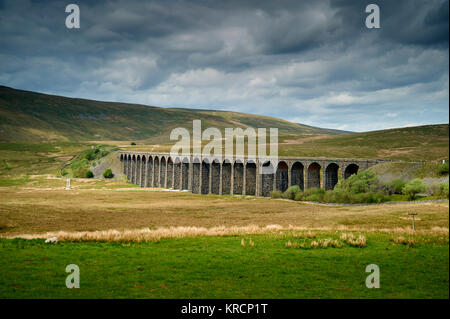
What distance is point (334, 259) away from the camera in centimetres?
Answer: 1812

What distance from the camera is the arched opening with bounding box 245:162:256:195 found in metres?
68.0

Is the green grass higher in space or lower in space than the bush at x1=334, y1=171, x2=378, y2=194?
lower

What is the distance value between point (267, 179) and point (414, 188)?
84.4 feet

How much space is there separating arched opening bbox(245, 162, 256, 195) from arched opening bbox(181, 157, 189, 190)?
1746 centimetres

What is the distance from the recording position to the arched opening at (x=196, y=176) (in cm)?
7450

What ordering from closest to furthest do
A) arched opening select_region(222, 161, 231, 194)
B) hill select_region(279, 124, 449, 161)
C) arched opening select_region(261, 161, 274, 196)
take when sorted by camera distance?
1. arched opening select_region(261, 161, 274, 196)
2. arched opening select_region(222, 161, 231, 194)
3. hill select_region(279, 124, 449, 161)

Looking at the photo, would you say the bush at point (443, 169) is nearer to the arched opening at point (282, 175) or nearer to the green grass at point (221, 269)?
the arched opening at point (282, 175)

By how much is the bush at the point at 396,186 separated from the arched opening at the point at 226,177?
102ft

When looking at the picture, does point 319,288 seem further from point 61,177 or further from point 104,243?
point 61,177

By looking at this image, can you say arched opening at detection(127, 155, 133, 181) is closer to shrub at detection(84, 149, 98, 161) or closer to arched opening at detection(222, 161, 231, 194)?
shrub at detection(84, 149, 98, 161)

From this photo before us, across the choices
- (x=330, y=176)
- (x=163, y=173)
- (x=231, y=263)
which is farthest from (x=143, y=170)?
(x=231, y=263)

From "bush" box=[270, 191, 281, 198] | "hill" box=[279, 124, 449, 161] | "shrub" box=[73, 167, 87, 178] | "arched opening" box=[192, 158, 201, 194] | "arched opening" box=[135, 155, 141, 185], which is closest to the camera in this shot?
"bush" box=[270, 191, 281, 198]

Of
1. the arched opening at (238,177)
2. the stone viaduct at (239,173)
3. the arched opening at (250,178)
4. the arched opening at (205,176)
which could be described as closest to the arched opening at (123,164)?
the stone viaduct at (239,173)

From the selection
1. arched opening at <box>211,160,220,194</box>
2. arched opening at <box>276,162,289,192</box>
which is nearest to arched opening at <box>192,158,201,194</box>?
arched opening at <box>211,160,220,194</box>
